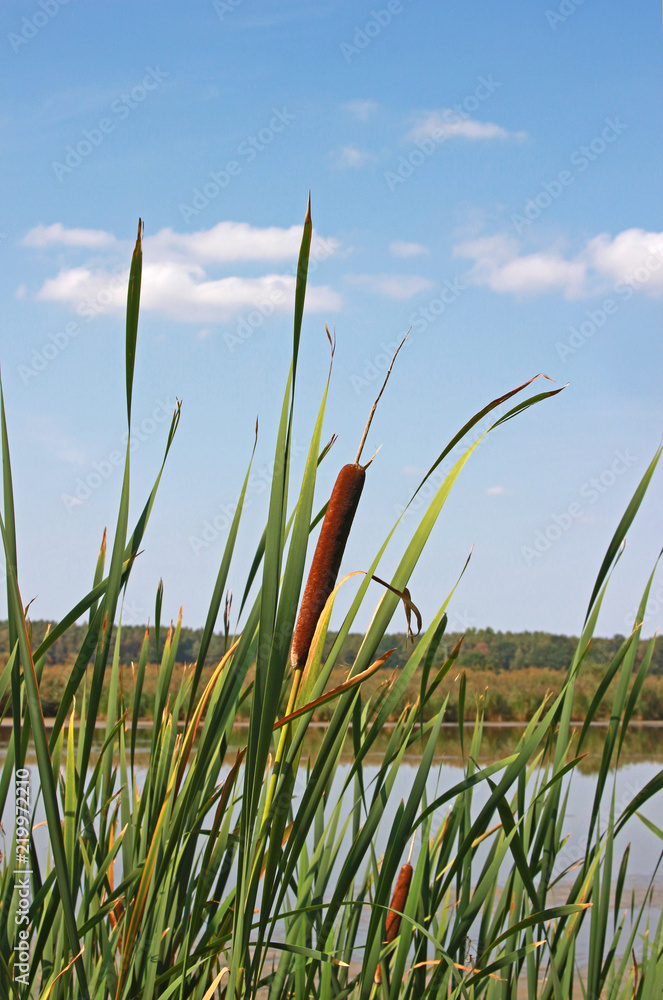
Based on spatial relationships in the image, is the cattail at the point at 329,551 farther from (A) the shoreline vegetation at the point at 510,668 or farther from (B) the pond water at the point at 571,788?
(A) the shoreline vegetation at the point at 510,668

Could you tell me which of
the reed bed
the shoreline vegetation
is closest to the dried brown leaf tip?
the reed bed

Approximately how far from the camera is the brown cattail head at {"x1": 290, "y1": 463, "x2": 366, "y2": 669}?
0.91 meters

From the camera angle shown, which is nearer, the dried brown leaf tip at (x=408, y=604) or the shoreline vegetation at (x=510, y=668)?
the dried brown leaf tip at (x=408, y=604)

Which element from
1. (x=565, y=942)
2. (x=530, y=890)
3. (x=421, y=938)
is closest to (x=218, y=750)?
(x=530, y=890)

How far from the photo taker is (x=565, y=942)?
4.38ft

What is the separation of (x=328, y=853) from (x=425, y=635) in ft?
2.27

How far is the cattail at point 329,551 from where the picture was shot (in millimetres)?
907

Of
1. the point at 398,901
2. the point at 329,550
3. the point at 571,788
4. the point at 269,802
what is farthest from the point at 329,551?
the point at 571,788

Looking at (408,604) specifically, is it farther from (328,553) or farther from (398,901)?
(398,901)

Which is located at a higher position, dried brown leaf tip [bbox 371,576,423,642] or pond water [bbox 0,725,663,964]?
dried brown leaf tip [bbox 371,576,423,642]

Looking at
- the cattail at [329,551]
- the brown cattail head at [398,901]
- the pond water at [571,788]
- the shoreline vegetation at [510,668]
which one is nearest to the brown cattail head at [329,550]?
the cattail at [329,551]

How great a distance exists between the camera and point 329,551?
2.98 feet

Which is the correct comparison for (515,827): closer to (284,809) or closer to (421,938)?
(284,809)

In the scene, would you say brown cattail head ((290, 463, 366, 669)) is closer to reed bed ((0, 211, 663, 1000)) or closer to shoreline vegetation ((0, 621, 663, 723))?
reed bed ((0, 211, 663, 1000))
